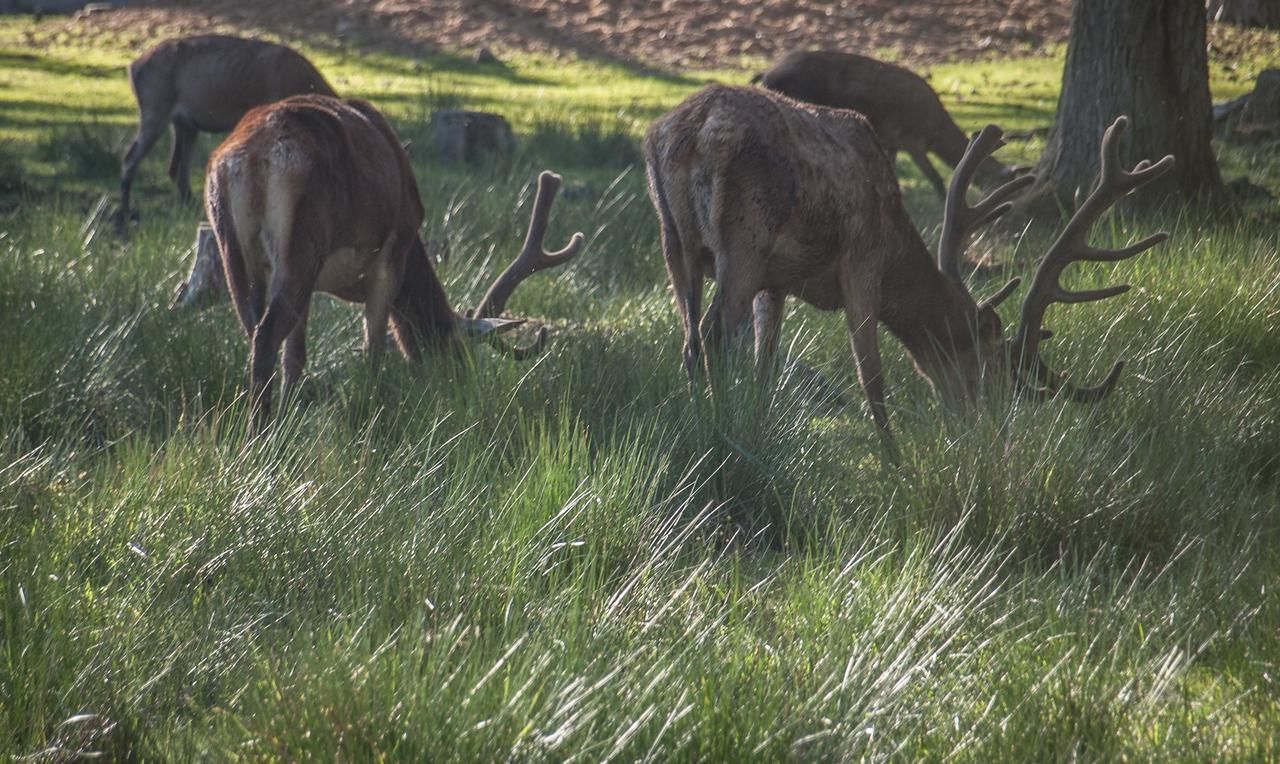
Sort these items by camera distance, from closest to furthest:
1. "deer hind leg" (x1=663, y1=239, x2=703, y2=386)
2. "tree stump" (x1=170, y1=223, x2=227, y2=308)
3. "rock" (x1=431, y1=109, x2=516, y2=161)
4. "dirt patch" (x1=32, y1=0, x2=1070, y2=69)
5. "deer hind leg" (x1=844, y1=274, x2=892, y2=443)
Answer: "deer hind leg" (x1=663, y1=239, x2=703, y2=386) < "deer hind leg" (x1=844, y1=274, x2=892, y2=443) < "tree stump" (x1=170, y1=223, x2=227, y2=308) < "rock" (x1=431, y1=109, x2=516, y2=161) < "dirt patch" (x1=32, y1=0, x2=1070, y2=69)

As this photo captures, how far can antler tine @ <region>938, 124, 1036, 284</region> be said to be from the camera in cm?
710

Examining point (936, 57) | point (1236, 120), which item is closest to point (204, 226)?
point (1236, 120)

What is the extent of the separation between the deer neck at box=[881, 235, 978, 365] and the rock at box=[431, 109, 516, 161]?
25.8 feet

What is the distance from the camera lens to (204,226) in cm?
943

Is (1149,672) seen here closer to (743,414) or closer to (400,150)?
(743,414)

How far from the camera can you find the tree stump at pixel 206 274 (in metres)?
9.23

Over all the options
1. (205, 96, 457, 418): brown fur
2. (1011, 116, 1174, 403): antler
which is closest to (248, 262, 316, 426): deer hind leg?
(205, 96, 457, 418): brown fur

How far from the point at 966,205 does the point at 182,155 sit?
9427 millimetres

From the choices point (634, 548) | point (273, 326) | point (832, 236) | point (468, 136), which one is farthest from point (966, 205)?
point (468, 136)

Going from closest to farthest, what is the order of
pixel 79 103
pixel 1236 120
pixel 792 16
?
pixel 1236 120
pixel 79 103
pixel 792 16

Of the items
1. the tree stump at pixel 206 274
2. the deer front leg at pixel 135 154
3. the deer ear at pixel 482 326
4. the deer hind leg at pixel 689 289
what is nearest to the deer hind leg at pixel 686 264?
the deer hind leg at pixel 689 289

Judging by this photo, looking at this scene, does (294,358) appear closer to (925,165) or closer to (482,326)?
(482,326)

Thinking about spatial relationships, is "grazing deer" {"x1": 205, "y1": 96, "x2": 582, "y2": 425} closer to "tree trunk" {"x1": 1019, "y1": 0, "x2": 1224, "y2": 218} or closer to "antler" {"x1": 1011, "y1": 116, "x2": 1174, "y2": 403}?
"antler" {"x1": 1011, "y1": 116, "x2": 1174, "y2": 403}

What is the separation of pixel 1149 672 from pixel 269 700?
222cm
